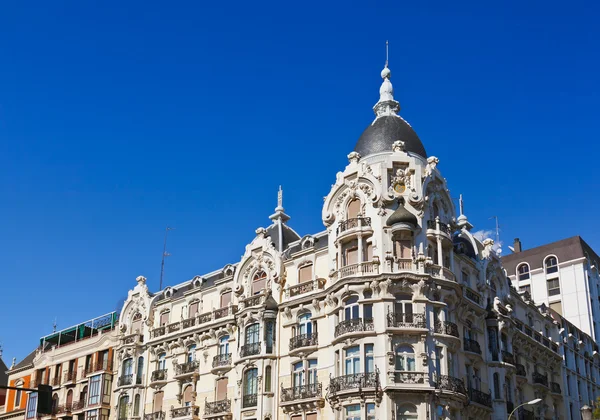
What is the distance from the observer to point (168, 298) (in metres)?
60.9

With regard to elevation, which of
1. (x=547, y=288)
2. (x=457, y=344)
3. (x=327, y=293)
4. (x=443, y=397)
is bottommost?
(x=443, y=397)

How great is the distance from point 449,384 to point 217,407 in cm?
1679

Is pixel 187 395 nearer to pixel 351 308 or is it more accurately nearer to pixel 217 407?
pixel 217 407

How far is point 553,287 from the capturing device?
79188mm

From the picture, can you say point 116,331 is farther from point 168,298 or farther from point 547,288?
point 547,288

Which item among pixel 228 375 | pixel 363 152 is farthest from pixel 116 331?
pixel 363 152

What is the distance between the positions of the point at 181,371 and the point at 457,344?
2137cm

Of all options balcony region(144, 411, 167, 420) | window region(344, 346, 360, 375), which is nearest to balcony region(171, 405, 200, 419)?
balcony region(144, 411, 167, 420)

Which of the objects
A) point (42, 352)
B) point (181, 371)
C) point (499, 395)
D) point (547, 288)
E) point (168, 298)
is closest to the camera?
point (499, 395)

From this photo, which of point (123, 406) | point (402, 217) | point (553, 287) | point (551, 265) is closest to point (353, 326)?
point (402, 217)

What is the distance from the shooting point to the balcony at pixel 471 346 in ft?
158

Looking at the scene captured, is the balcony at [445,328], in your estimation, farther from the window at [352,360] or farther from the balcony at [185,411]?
the balcony at [185,411]

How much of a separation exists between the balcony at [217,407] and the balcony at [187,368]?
137 inches

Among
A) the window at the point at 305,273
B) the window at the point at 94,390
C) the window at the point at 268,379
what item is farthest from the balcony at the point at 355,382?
the window at the point at 94,390
